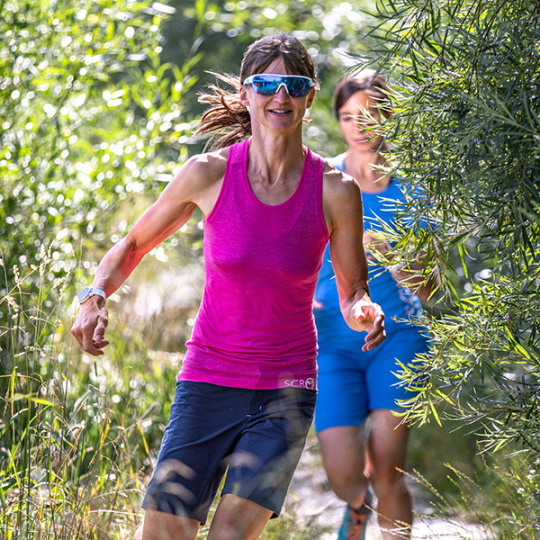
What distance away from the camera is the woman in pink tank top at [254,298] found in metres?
2.43

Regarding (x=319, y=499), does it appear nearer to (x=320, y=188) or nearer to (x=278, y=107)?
(x=320, y=188)

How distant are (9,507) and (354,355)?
154 cm

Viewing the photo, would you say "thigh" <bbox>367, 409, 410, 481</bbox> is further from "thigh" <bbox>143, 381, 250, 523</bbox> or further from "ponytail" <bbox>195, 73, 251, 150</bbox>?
"ponytail" <bbox>195, 73, 251, 150</bbox>

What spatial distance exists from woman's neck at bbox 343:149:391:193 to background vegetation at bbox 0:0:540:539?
0.48 m

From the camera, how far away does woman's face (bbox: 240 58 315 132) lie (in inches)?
102

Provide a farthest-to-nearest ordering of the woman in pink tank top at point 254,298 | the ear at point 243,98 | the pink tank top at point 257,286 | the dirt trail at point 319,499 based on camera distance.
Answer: the dirt trail at point 319,499 < the ear at point 243,98 < the pink tank top at point 257,286 < the woman in pink tank top at point 254,298

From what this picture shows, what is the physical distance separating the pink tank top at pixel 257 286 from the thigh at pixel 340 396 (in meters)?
0.81

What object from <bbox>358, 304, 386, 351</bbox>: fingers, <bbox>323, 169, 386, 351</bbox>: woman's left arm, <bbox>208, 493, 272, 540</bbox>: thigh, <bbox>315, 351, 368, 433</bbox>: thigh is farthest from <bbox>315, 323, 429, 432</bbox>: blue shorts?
<bbox>208, 493, 272, 540</bbox>: thigh

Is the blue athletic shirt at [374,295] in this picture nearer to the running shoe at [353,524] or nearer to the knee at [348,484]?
the knee at [348,484]

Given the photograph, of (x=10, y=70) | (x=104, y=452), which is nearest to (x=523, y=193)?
(x=104, y=452)

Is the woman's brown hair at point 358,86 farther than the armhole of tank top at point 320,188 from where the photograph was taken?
Yes

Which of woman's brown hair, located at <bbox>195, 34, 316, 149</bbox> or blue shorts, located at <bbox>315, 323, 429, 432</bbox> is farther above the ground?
woman's brown hair, located at <bbox>195, 34, 316, 149</bbox>

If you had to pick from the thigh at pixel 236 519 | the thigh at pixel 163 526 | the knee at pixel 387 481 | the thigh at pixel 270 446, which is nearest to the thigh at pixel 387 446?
the knee at pixel 387 481

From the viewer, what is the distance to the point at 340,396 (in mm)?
3416
